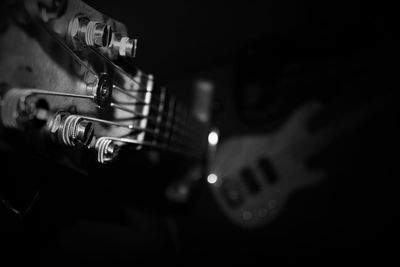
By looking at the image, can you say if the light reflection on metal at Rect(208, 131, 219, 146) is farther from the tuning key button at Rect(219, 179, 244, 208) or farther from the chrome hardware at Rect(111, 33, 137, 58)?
the chrome hardware at Rect(111, 33, 137, 58)

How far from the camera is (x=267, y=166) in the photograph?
54.0 inches

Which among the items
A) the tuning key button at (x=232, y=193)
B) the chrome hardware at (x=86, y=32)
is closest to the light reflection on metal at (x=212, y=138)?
the tuning key button at (x=232, y=193)

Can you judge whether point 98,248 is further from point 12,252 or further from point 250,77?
point 250,77

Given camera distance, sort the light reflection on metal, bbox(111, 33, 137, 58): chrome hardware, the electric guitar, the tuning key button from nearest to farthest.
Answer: the electric guitar
bbox(111, 33, 137, 58): chrome hardware
the light reflection on metal
the tuning key button

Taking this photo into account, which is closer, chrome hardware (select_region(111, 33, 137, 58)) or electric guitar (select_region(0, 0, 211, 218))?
electric guitar (select_region(0, 0, 211, 218))

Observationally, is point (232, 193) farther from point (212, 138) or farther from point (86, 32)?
point (86, 32)

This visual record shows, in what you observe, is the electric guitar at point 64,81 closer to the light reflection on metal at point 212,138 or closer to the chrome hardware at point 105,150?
the chrome hardware at point 105,150

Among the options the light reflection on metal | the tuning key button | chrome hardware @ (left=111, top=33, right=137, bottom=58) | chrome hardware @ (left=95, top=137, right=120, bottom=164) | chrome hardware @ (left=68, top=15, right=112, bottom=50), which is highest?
the light reflection on metal

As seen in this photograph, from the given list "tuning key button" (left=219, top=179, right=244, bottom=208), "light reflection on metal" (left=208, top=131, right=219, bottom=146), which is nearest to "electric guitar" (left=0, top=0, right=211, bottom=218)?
"light reflection on metal" (left=208, top=131, right=219, bottom=146)

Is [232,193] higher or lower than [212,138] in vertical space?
lower

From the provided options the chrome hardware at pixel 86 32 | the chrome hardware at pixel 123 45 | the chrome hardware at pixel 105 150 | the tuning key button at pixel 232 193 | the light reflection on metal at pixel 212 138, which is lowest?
the chrome hardware at pixel 105 150

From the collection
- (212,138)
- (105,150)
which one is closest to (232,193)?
(212,138)

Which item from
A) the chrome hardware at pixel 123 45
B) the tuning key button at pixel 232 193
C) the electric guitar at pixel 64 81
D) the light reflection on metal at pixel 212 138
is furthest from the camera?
the tuning key button at pixel 232 193

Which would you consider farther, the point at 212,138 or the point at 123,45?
the point at 212,138
